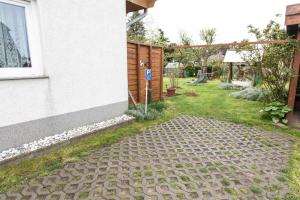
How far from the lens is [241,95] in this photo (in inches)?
380

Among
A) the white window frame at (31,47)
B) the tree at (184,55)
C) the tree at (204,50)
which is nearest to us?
the white window frame at (31,47)

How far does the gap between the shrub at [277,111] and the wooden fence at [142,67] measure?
411 centimetres

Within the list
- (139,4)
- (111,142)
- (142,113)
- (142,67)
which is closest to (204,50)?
(142,67)

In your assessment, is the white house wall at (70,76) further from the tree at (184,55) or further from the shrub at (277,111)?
the tree at (184,55)

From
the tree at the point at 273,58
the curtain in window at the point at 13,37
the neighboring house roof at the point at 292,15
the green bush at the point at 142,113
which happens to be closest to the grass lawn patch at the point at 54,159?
the green bush at the point at 142,113

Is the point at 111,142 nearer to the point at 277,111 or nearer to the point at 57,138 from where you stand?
the point at 57,138

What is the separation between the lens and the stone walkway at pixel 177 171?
243 cm

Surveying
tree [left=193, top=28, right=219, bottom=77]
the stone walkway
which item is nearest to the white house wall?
the stone walkway

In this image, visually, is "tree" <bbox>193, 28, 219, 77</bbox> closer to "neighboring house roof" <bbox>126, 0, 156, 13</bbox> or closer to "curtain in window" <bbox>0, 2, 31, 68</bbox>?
"neighboring house roof" <bbox>126, 0, 156, 13</bbox>

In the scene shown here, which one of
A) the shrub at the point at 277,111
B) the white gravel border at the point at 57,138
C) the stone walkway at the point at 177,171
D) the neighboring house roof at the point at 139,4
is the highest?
the neighboring house roof at the point at 139,4

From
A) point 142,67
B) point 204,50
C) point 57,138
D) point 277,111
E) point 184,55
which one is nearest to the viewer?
point 57,138

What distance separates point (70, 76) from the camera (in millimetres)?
4113

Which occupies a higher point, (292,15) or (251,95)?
(292,15)

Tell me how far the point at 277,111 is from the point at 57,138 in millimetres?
5758
